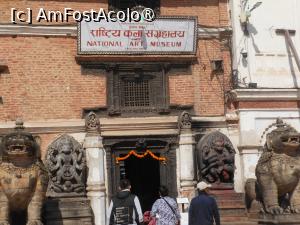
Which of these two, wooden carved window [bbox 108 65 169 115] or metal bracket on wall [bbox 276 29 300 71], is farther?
metal bracket on wall [bbox 276 29 300 71]

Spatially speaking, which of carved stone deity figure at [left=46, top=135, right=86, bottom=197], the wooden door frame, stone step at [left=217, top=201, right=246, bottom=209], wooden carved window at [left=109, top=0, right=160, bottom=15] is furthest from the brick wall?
stone step at [left=217, top=201, right=246, bottom=209]

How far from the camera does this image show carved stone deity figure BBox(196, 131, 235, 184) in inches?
550

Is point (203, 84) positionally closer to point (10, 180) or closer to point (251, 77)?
point (251, 77)

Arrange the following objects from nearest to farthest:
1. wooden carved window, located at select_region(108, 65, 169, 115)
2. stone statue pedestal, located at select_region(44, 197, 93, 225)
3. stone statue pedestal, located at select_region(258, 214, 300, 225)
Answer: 1. stone statue pedestal, located at select_region(258, 214, 300, 225)
2. stone statue pedestal, located at select_region(44, 197, 93, 225)
3. wooden carved window, located at select_region(108, 65, 169, 115)

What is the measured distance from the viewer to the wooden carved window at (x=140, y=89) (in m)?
14.4

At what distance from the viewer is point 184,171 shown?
46.5ft

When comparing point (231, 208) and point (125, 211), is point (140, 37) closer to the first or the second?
point (231, 208)

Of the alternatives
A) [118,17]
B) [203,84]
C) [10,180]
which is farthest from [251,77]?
[10,180]

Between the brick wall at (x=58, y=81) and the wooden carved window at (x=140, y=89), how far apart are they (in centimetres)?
25

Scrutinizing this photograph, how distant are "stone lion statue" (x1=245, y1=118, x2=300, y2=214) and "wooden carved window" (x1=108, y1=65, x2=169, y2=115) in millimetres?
2913

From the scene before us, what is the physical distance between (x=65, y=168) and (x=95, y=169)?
745 mm

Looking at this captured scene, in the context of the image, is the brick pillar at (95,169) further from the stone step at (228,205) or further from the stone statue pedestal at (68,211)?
the stone step at (228,205)

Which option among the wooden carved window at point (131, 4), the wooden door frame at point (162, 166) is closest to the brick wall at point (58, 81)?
the wooden carved window at point (131, 4)

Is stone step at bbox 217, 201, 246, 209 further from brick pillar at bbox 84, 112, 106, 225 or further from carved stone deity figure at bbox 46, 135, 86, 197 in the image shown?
carved stone deity figure at bbox 46, 135, 86, 197
